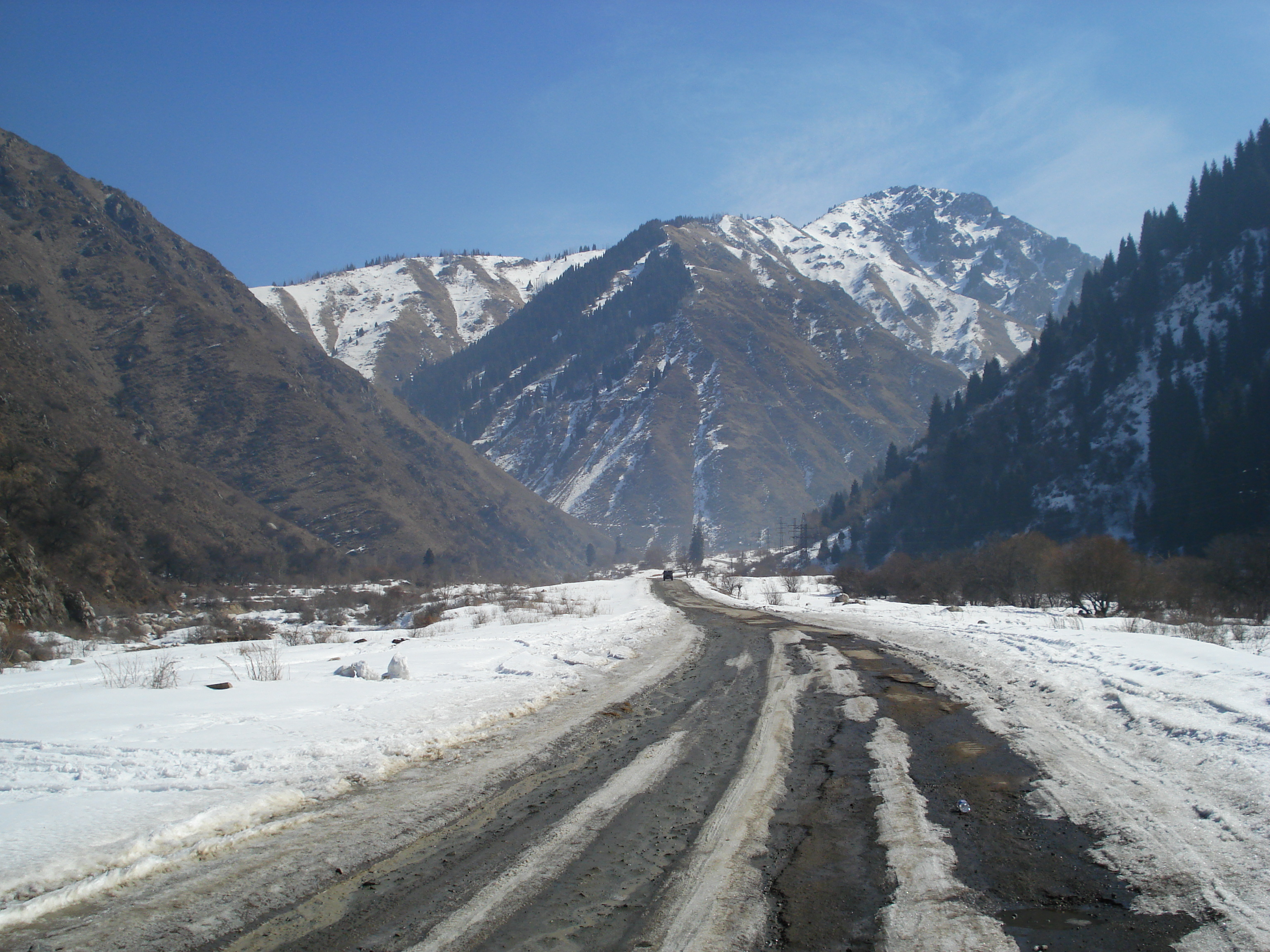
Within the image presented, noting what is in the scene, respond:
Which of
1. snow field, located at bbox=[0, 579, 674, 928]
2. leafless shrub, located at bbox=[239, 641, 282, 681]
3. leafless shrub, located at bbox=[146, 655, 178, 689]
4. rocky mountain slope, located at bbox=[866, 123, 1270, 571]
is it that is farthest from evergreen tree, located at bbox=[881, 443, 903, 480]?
leafless shrub, located at bbox=[146, 655, 178, 689]

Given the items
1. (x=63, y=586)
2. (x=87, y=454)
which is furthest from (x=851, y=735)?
(x=87, y=454)

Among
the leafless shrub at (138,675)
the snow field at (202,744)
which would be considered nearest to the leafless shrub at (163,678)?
the leafless shrub at (138,675)

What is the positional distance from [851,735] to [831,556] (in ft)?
432

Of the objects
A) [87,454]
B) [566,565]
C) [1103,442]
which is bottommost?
[566,565]

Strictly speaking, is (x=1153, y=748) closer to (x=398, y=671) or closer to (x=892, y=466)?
(x=398, y=671)

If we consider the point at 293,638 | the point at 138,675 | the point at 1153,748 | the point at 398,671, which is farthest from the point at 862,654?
the point at 293,638

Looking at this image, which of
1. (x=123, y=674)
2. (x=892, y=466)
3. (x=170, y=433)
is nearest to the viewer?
(x=123, y=674)

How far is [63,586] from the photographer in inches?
1403

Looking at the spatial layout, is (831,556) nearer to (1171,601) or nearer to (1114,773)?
(1171,601)

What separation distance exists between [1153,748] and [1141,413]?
128 m

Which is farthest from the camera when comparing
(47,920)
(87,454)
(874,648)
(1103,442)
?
(1103,442)

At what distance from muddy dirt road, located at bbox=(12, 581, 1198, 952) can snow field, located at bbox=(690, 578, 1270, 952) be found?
30cm

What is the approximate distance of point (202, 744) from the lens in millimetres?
7344

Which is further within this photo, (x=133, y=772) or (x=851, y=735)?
(x=851, y=735)
